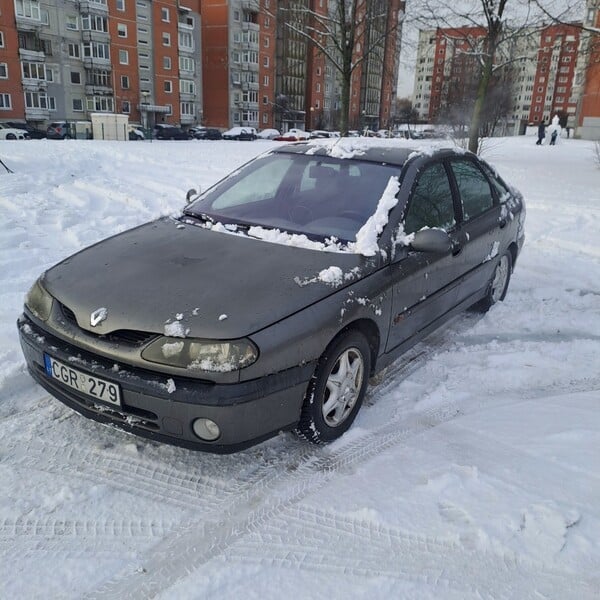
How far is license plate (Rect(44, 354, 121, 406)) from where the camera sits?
8.41ft

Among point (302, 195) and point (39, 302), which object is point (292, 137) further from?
point (39, 302)

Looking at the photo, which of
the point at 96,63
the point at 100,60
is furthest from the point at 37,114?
the point at 100,60

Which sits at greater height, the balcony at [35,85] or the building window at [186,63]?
the building window at [186,63]

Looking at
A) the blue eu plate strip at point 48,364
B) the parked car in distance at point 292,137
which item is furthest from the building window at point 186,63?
the blue eu plate strip at point 48,364

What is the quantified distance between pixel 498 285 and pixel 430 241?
2.21 meters

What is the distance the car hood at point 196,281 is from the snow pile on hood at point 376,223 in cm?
8

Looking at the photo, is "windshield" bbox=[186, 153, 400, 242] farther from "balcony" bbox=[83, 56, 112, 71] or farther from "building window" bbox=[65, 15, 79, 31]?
"building window" bbox=[65, 15, 79, 31]

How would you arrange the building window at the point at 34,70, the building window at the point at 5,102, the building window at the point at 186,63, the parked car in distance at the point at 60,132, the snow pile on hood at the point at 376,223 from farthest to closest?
the building window at the point at 186,63 → the building window at the point at 34,70 → the building window at the point at 5,102 → the parked car in distance at the point at 60,132 → the snow pile on hood at the point at 376,223

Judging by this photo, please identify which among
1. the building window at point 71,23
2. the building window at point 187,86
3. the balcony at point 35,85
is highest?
the building window at point 71,23

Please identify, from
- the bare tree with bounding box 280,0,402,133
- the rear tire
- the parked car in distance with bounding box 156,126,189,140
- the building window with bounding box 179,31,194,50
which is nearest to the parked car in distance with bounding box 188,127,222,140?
Answer: the parked car in distance with bounding box 156,126,189,140

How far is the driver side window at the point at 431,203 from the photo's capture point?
143 inches

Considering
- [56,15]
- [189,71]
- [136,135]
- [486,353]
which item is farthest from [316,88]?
[486,353]

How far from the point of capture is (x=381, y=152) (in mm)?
4027

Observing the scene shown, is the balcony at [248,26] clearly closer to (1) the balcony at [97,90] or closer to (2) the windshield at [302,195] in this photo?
(1) the balcony at [97,90]
